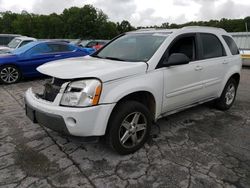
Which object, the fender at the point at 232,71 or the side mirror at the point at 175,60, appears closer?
the side mirror at the point at 175,60

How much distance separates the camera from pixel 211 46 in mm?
4707

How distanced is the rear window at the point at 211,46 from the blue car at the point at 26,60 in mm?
5880

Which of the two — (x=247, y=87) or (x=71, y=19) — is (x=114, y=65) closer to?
(x=247, y=87)

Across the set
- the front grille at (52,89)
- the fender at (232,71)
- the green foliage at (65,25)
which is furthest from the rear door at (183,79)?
the green foliage at (65,25)

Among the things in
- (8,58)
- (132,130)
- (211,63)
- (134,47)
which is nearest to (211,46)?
(211,63)

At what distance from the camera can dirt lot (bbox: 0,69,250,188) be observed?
2.88 metres

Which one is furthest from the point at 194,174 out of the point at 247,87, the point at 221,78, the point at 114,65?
the point at 247,87

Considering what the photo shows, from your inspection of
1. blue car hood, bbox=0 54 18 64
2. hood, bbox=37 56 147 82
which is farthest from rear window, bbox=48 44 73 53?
hood, bbox=37 56 147 82

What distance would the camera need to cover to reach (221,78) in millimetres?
4875

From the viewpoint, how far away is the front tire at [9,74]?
800cm

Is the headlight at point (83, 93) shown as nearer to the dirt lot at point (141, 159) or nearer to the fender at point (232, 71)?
the dirt lot at point (141, 159)

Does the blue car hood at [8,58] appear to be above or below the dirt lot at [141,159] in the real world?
above

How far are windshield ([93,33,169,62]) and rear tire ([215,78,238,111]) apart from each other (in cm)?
210

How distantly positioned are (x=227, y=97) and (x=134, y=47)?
2.56 meters
